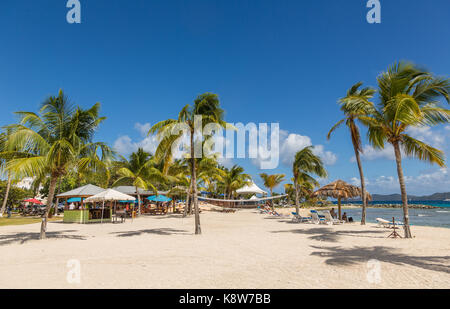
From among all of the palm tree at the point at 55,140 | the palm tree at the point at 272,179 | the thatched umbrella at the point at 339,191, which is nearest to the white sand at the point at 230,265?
the palm tree at the point at 55,140

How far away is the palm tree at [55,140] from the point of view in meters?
8.52

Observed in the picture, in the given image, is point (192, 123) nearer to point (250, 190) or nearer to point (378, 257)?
point (378, 257)

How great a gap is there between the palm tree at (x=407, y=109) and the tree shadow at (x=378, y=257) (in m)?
3.53

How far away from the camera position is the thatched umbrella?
1869 cm

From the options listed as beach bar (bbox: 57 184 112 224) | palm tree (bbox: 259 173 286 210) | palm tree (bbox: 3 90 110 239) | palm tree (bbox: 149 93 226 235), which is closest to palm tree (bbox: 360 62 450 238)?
palm tree (bbox: 149 93 226 235)

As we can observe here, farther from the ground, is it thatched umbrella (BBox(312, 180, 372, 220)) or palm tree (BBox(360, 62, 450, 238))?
→ palm tree (BBox(360, 62, 450, 238))

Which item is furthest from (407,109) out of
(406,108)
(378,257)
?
(378,257)

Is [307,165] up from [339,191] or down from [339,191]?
up

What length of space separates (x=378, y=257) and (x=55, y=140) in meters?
11.1

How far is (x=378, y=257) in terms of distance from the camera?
21.2 ft

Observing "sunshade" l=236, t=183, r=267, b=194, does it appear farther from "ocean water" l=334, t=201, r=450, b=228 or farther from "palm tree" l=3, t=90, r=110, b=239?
"palm tree" l=3, t=90, r=110, b=239

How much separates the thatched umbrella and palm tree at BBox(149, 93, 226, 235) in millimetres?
11456

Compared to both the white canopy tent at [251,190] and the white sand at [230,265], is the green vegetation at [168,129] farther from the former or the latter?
the white canopy tent at [251,190]
